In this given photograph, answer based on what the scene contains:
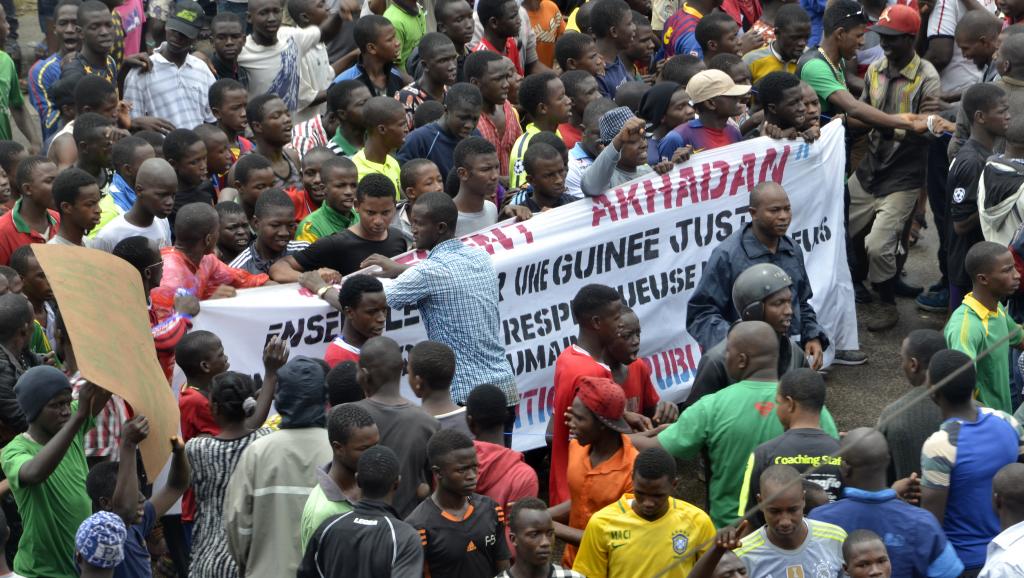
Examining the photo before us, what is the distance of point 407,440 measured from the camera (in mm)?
6734

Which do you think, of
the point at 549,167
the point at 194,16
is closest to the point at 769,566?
the point at 549,167

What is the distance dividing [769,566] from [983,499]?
131 centimetres

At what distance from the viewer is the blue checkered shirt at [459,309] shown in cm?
795

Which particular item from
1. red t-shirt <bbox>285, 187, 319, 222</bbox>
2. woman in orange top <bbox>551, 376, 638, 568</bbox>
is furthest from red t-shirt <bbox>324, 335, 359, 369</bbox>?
red t-shirt <bbox>285, 187, 319, 222</bbox>

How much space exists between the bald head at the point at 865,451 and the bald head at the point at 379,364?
6.62 ft

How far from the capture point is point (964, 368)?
6602mm

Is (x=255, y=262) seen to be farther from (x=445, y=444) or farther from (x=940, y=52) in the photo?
(x=940, y=52)

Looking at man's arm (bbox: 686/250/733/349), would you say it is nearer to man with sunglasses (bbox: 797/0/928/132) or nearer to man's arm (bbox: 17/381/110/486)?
man with sunglasses (bbox: 797/0/928/132)

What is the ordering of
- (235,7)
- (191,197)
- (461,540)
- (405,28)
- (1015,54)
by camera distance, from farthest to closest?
(235,7)
(405,28)
(1015,54)
(191,197)
(461,540)

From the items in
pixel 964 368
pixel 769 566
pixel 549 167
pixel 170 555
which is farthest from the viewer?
pixel 549 167

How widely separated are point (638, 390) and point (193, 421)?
2252 mm

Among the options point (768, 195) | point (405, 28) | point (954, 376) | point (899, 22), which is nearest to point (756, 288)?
point (768, 195)

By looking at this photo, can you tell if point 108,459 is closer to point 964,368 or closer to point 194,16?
point 964,368

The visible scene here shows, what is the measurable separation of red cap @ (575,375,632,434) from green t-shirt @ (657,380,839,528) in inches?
11.2
